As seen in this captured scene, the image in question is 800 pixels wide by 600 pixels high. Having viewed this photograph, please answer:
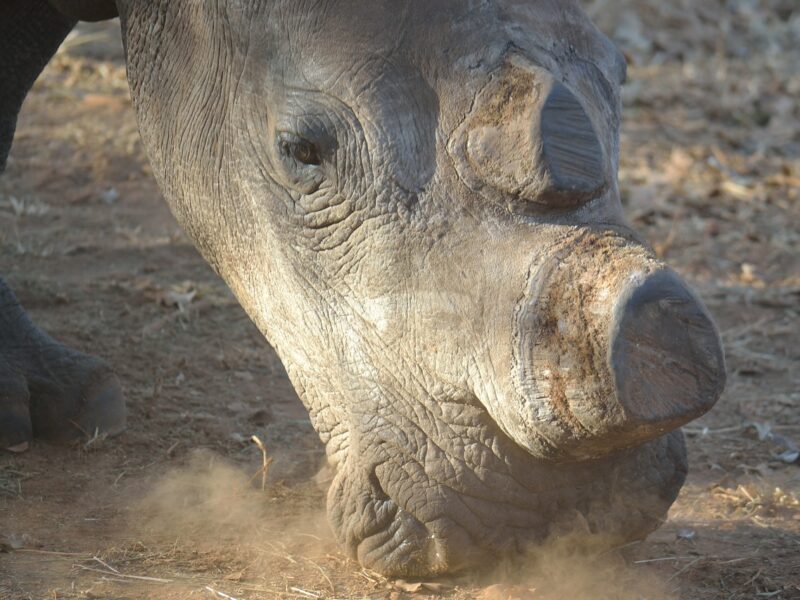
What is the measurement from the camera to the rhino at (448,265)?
2414mm

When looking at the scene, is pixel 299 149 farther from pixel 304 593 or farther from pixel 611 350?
pixel 304 593

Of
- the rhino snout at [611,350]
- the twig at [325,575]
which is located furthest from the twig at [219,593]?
the rhino snout at [611,350]

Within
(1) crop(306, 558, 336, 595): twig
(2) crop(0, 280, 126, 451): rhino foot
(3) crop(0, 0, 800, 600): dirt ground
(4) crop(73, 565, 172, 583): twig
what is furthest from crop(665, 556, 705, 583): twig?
(2) crop(0, 280, 126, 451): rhino foot

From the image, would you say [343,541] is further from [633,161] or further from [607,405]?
[633,161]

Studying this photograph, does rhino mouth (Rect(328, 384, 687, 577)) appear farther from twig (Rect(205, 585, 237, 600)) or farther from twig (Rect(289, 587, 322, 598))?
twig (Rect(205, 585, 237, 600))

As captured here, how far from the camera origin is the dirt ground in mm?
3168

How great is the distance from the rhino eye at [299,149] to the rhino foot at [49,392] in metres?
1.59

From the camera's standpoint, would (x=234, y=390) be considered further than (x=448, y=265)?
Yes

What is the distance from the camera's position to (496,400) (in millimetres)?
2537

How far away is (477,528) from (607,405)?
1.76 ft

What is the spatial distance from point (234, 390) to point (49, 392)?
73 centimetres

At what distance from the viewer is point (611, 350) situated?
2312 mm

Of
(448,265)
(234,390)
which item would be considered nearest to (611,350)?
(448,265)

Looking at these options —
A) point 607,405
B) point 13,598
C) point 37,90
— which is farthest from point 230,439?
point 37,90
